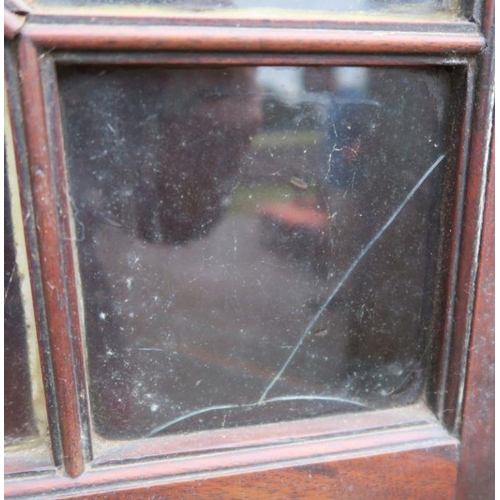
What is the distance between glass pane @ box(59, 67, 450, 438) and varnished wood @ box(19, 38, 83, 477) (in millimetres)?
33

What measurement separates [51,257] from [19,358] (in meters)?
0.14

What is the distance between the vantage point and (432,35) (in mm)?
621

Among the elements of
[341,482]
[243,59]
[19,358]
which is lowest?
[341,482]

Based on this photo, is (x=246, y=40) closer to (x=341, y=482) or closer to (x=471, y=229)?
A: (x=471, y=229)

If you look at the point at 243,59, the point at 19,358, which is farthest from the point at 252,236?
the point at 19,358

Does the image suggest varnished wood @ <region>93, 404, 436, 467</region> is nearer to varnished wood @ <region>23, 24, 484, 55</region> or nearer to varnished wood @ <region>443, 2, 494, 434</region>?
varnished wood @ <region>443, 2, 494, 434</region>

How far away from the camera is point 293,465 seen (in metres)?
0.70

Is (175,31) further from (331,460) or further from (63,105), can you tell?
(331,460)

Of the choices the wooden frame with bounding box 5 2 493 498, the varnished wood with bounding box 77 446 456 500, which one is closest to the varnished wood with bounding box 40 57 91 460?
the wooden frame with bounding box 5 2 493 498

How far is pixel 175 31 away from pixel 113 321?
335 millimetres

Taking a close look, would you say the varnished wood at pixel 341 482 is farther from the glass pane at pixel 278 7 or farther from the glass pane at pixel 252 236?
the glass pane at pixel 278 7

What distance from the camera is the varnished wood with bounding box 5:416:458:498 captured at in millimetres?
665

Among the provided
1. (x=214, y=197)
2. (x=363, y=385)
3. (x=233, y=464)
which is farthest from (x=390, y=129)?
(x=233, y=464)

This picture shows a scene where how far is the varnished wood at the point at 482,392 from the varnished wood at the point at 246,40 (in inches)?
7.2
